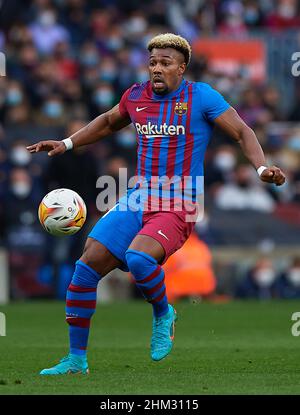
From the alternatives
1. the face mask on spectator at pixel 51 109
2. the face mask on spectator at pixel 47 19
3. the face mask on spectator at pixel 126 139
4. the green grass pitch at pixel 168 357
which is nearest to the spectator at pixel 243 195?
the face mask on spectator at pixel 126 139

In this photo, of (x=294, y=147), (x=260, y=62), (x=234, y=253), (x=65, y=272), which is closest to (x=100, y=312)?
(x=65, y=272)

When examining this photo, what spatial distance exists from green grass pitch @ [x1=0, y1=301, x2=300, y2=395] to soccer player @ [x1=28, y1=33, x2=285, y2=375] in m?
0.42

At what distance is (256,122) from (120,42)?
131 inches

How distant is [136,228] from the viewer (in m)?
8.83

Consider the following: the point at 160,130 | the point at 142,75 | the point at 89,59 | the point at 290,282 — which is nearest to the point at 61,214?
the point at 160,130

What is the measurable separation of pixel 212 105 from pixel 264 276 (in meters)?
9.88

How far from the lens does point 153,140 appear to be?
895 cm

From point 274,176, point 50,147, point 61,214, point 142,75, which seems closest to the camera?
point 274,176

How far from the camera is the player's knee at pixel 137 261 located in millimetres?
8430

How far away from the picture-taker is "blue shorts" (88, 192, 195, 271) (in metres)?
8.66

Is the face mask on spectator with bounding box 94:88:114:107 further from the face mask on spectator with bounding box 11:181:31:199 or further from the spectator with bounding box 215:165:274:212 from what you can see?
the face mask on spectator with bounding box 11:181:31:199

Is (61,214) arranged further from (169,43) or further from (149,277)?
(169,43)

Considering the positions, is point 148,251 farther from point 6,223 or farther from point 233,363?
point 6,223

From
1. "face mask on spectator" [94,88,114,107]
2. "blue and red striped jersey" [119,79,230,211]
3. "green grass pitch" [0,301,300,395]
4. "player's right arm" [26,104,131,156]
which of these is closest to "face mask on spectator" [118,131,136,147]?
"face mask on spectator" [94,88,114,107]
